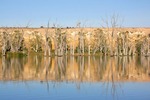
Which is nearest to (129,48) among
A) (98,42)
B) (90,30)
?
(98,42)

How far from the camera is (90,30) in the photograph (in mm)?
80375

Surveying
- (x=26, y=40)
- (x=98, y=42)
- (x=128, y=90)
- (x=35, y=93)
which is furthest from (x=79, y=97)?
(x=26, y=40)

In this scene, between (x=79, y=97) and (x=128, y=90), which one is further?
(x=128, y=90)

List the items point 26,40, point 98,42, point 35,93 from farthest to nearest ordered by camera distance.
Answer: point 26,40
point 98,42
point 35,93

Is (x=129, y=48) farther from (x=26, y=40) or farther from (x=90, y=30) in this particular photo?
(x=26, y=40)

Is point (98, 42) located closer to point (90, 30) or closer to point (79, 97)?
point (90, 30)

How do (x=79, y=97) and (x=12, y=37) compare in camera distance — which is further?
(x=12, y=37)

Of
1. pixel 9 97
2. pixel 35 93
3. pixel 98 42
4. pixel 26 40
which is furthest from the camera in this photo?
pixel 26 40

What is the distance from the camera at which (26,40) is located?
75.0 m

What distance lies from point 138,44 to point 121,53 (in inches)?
192

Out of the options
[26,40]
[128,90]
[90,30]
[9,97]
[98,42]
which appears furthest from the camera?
[90,30]

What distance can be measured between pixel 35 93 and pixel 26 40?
62727 mm

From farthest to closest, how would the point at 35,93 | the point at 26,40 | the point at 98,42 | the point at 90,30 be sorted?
the point at 90,30 < the point at 26,40 < the point at 98,42 < the point at 35,93

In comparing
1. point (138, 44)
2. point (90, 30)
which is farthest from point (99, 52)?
point (90, 30)
